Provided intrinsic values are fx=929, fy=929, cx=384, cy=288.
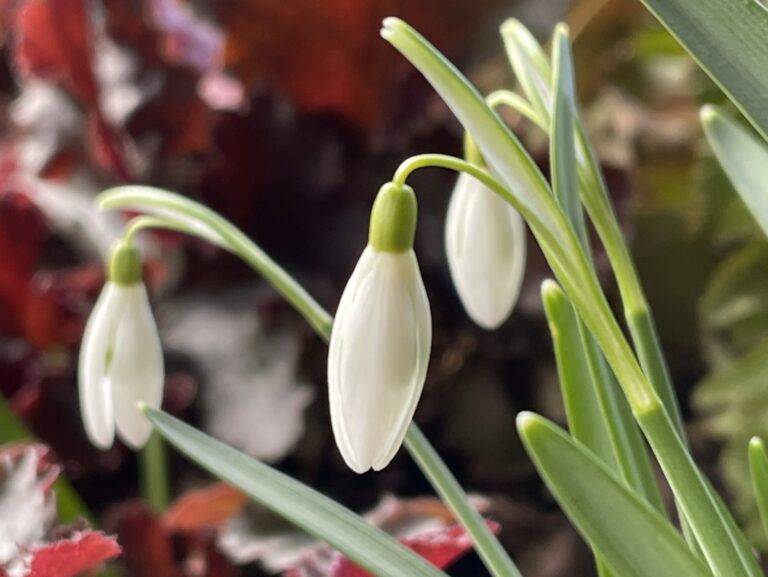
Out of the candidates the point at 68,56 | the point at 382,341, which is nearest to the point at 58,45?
the point at 68,56

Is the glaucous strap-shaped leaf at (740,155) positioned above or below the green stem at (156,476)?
below

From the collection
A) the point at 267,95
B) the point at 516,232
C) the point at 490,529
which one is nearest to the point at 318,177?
the point at 267,95

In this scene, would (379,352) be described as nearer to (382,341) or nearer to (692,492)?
(382,341)

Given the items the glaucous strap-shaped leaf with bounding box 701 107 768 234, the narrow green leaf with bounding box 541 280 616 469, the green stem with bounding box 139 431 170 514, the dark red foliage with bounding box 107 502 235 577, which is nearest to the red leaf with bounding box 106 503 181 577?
the dark red foliage with bounding box 107 502 235 577

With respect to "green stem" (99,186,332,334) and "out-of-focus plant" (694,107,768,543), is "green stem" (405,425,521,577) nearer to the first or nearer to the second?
"green stem" (99,186,332,334)

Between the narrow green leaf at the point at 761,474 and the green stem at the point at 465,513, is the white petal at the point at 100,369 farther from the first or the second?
the narrow green leaf at the point at 761,474

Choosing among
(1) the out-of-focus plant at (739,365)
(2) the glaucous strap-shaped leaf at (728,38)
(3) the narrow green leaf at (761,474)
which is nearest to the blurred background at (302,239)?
(1) the out-of-focus plant at (739,365)
